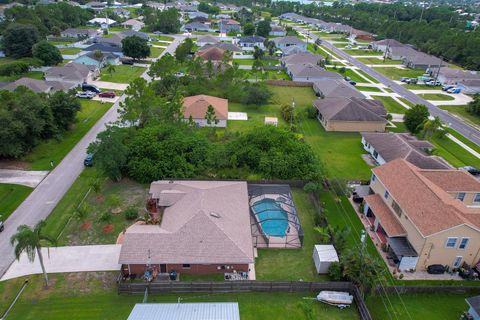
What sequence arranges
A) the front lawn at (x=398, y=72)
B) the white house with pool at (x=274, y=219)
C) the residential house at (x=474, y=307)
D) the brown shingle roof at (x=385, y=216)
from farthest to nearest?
the front lawn at (x=398, y=72)
the white house with pool at (x=274, y=219)
the brown shingle roof at (x=385, y=216)
the residential house at (x=474, y=307)

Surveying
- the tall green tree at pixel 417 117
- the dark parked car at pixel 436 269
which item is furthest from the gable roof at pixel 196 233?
the tall green tree at pixel 417 117

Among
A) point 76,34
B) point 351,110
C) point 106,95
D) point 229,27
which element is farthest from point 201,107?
point 229,27

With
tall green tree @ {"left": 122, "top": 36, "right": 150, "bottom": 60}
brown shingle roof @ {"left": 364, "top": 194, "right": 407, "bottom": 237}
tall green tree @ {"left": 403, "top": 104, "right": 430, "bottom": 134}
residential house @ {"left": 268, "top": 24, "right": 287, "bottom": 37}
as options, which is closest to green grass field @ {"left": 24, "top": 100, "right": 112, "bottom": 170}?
tall green tree @ {"left": 122, "top": 36, "right": 150, "bottom": 60}

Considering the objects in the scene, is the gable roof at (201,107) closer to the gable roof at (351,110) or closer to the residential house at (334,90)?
the gable roof at (351,110)

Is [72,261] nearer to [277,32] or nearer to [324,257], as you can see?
[324,257]

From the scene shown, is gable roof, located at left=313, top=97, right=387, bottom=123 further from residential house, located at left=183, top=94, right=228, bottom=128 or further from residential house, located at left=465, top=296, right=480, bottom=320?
residential house, located at left=465, top=296, right=480, bottom=320

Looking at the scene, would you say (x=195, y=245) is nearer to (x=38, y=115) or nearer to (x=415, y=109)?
(x=38, y=115)

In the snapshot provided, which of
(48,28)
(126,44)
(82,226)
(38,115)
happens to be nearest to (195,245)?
(82,226)
